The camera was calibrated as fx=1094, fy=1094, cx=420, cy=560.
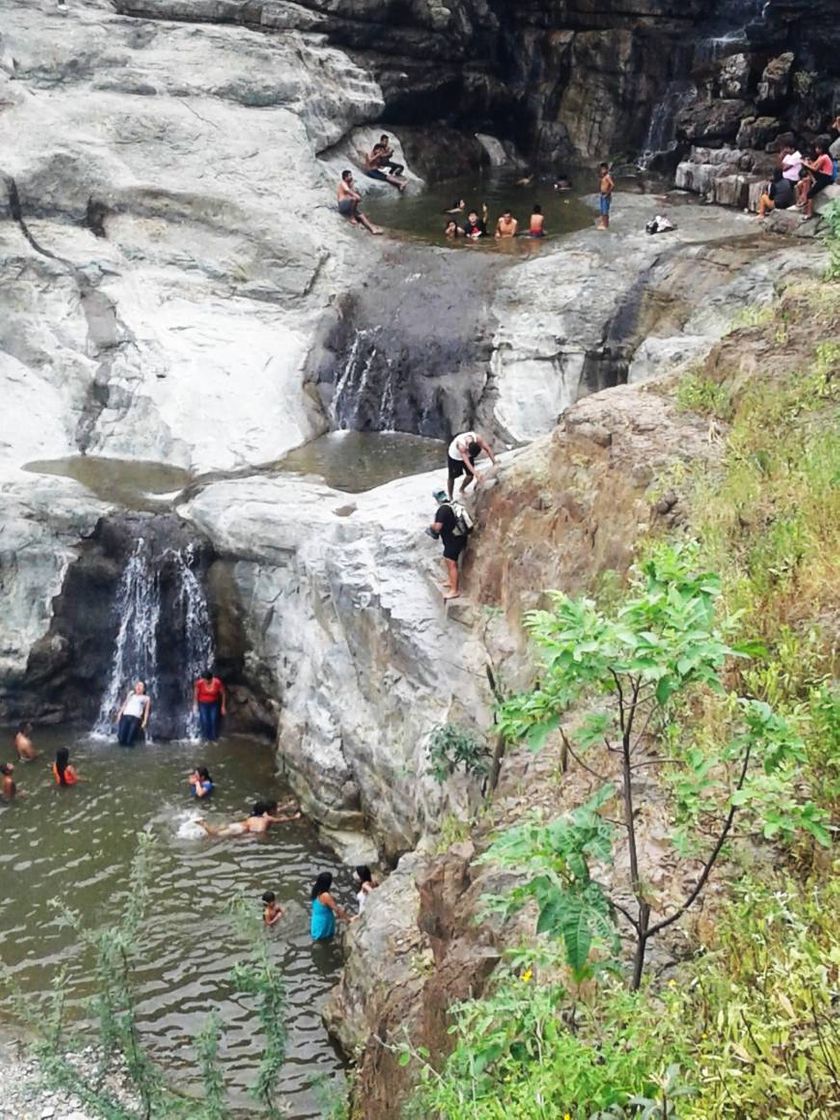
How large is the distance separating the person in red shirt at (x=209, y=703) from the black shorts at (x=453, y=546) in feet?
13.8

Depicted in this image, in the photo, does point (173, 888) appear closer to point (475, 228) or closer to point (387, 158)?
point (475, 228)

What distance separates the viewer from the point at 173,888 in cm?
1070

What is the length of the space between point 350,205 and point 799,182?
7952 millimetres

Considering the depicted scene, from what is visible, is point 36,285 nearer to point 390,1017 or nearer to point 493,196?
point 493,196

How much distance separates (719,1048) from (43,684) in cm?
1198

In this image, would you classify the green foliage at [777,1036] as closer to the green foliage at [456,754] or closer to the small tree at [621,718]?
the small tree at [621,718]

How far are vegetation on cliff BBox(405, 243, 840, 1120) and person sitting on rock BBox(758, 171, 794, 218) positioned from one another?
1407cm

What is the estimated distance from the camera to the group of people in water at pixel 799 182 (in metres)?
18.0

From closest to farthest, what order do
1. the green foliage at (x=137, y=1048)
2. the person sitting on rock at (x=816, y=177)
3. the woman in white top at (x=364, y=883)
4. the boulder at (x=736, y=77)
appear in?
the green foliage at (x=137, y=1048)
the woman in white top at (x=364, y=883)
the person sitting on rock at (x=816, y=177)
the boulder at (x=736, y=77)

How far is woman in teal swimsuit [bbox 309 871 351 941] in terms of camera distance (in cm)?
993

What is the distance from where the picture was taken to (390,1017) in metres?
6.73

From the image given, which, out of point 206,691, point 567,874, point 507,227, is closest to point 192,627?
point 206,691

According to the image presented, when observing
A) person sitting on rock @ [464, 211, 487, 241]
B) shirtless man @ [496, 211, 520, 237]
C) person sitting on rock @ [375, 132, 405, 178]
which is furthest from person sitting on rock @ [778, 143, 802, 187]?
person sitting on rock @ [375, 132, 405, 178]

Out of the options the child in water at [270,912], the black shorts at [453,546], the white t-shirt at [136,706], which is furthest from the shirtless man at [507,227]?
the child in water at [270,912]
